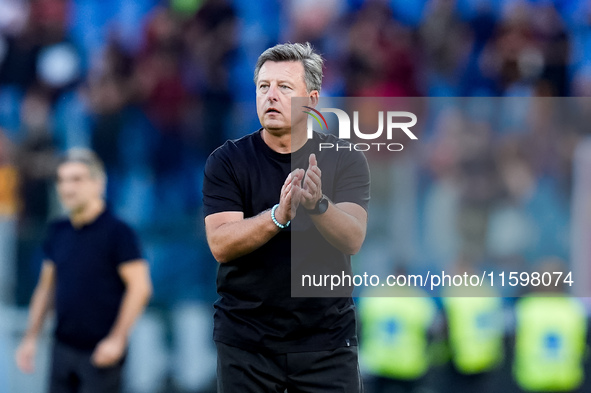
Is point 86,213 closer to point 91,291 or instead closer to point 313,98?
point 91,291

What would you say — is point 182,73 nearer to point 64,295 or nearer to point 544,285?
point 64,295

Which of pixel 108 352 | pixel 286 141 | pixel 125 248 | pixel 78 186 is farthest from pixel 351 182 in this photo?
pixel 78 186

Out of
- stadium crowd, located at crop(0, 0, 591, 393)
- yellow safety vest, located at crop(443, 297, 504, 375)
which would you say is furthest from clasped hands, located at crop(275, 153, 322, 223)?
yellow safety vest, located at crop(443, 297, 504, 375)

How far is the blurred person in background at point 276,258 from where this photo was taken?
112 inches

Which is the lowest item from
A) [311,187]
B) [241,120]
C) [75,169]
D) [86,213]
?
[311,187]

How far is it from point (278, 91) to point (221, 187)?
0.38 metres

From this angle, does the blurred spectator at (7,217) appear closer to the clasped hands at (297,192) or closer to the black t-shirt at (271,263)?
the black t-shirt at (271,263)

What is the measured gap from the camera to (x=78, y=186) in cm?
441

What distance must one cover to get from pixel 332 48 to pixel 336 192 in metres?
3.41

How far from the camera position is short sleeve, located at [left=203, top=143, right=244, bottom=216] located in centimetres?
287

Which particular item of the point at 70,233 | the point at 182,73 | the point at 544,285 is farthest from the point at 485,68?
the point at 70,233

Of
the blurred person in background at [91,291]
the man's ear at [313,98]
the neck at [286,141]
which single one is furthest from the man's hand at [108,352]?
the man's ear at [313,98]

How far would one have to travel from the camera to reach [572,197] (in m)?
5.60

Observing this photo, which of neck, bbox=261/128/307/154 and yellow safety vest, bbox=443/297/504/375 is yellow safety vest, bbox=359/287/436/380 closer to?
yellow safety vest, bbox=443/297/504/375
